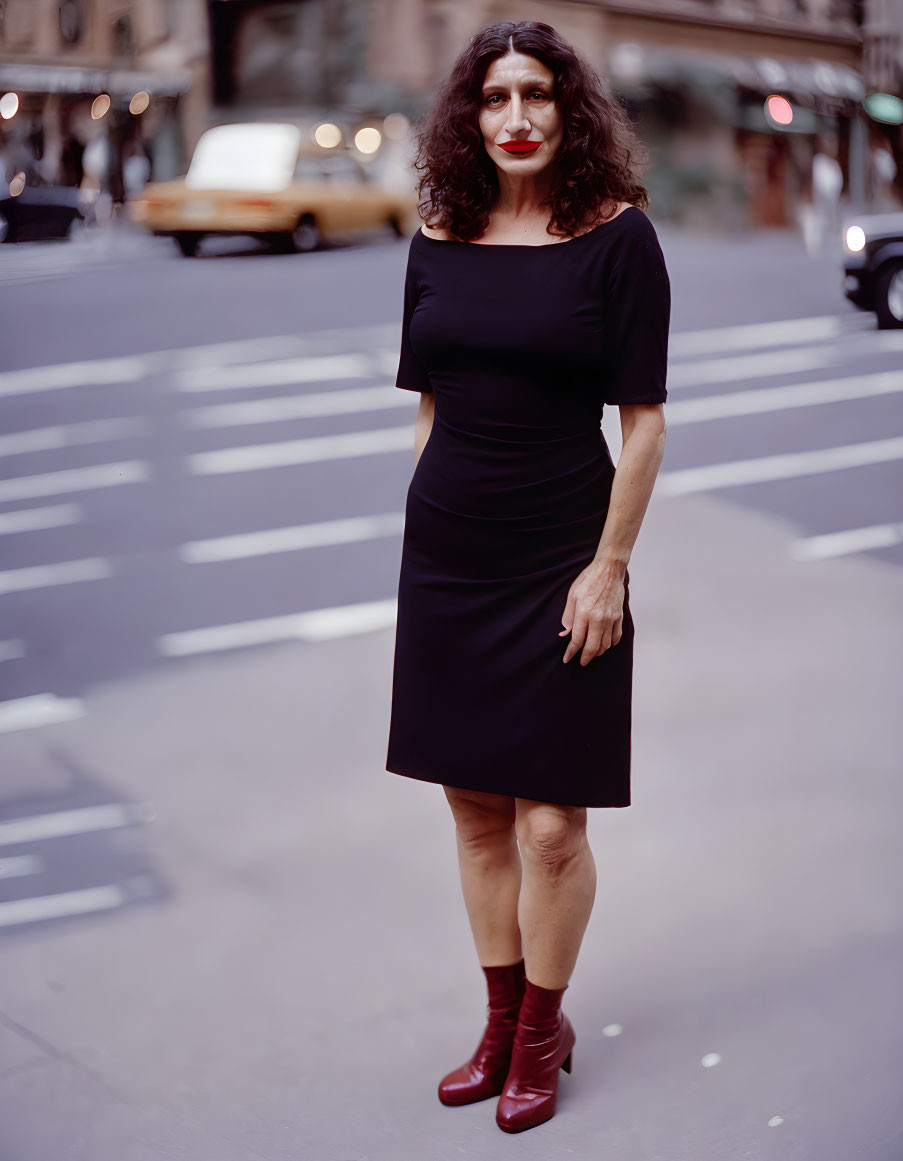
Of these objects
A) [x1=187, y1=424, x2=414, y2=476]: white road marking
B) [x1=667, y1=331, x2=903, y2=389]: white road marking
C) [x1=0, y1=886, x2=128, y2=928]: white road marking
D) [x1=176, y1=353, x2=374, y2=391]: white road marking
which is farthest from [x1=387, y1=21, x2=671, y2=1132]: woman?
[x1=667, y1=331, x2=903, y2=389]: white road marking

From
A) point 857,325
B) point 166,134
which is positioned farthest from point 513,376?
point 857,325

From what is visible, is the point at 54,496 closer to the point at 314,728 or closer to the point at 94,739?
the point at 94,739

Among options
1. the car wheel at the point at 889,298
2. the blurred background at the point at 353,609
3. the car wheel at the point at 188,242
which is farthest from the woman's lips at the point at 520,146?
the car wheel at the point at 889,298

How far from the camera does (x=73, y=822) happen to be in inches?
146

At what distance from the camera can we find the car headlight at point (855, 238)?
21.2 ft

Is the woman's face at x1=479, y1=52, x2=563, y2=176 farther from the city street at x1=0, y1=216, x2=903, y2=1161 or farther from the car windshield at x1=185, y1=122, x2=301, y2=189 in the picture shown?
the car windshield at x1=185, y1=122, x2=301, y2=189

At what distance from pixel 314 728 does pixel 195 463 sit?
1.98 metres

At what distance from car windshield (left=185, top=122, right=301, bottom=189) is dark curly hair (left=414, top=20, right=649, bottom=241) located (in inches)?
144

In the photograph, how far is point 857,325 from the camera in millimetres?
7426

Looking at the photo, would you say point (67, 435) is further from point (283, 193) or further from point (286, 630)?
point (283, 193)

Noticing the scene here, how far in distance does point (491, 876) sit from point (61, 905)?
1341 mm

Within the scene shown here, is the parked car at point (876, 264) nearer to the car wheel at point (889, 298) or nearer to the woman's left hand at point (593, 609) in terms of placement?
the car wheel at point (889, 298)

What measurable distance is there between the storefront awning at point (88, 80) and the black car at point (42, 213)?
1.16 feet

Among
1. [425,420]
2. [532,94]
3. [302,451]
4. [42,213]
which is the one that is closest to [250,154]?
[302,451]
